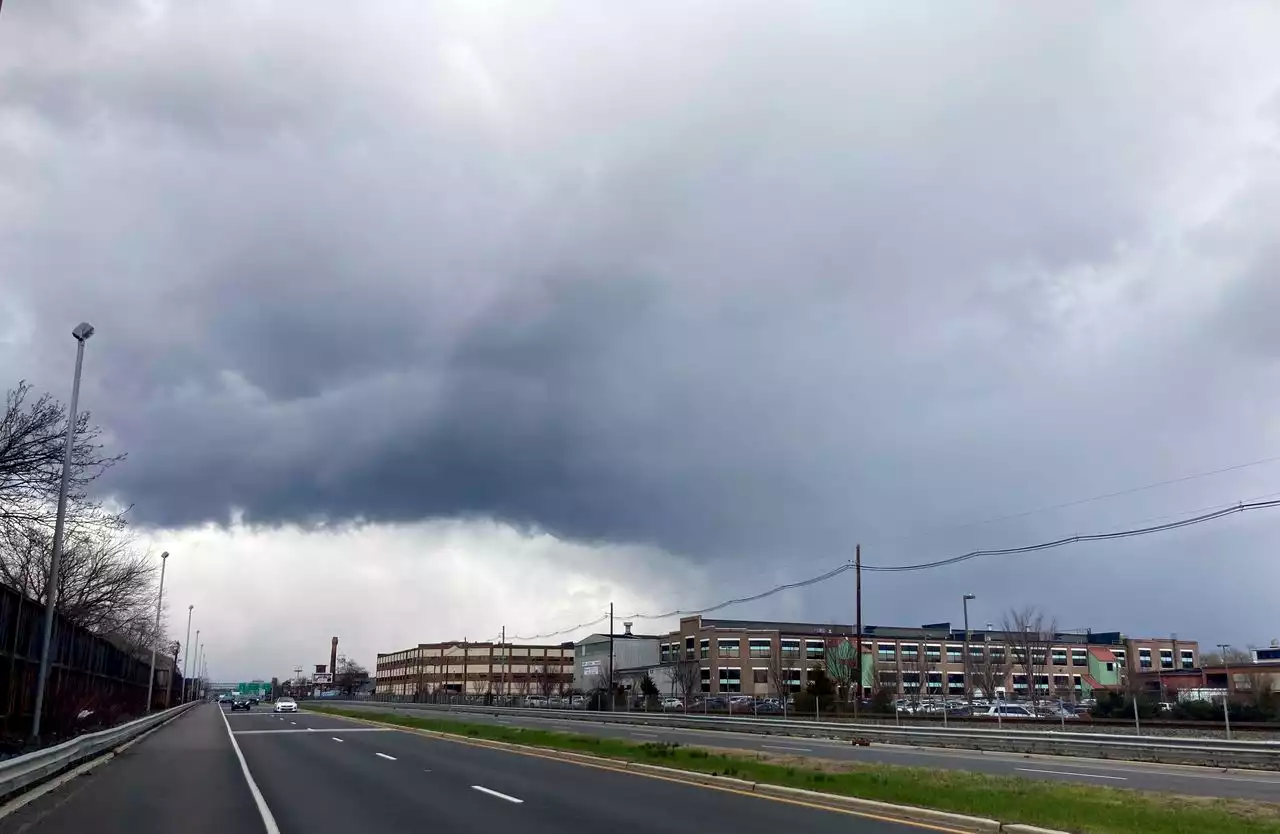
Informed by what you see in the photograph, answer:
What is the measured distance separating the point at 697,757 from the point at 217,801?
12534mm

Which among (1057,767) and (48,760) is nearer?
(48,760)

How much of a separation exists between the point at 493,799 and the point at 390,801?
1.85 meters

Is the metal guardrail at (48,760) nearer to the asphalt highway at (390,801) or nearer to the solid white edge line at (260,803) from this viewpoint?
the asphalt highway at (390,801)

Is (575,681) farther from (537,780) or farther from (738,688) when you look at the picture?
(537,780)

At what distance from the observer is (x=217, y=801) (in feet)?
57.3

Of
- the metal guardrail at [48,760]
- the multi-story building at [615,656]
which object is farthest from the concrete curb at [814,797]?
the multi-story building at [615,656]

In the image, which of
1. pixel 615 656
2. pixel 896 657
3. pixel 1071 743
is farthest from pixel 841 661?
pixel 1071 743

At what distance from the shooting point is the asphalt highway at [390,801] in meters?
14.2


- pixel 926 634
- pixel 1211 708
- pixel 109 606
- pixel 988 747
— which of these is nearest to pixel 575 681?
pixel 926 634

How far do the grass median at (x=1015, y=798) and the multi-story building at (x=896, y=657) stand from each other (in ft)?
285

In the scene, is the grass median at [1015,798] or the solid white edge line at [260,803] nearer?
the grass median at [1015,798]

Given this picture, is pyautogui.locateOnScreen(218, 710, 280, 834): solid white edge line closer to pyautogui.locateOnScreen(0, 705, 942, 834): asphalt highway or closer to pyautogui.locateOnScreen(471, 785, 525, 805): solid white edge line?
pyautogui.locateOnScreen(0, 705, 942, 834): asphalt highway

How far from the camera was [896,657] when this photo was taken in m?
122

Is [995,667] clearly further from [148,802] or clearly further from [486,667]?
[148,802]
